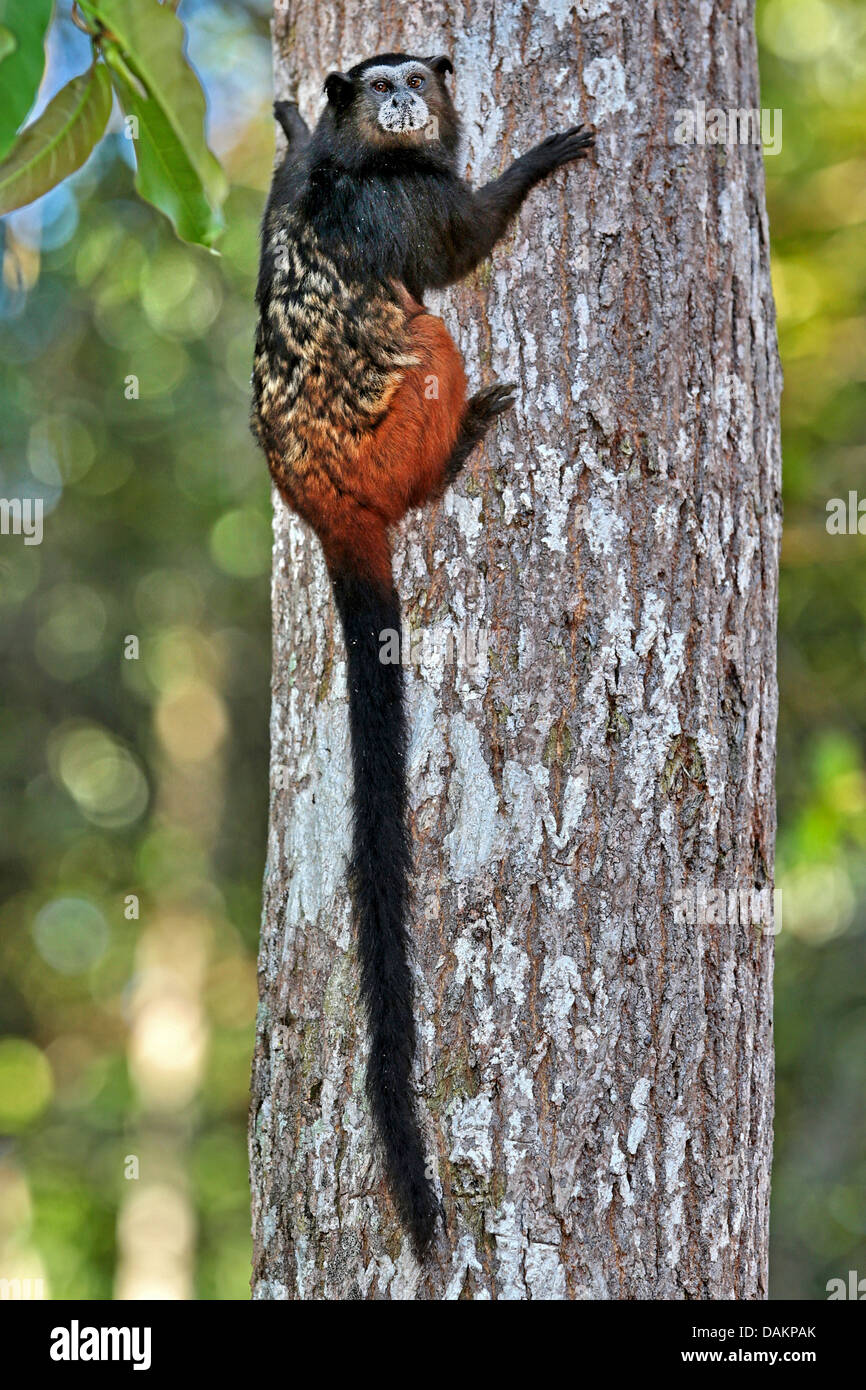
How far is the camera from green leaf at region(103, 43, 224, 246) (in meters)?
2.29

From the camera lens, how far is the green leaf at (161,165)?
2.29m

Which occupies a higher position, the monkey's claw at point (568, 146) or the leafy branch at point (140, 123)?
the monkey's claw at point (568, 146)

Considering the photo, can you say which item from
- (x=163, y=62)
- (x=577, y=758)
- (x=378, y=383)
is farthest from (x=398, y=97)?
(x=577, y=758)

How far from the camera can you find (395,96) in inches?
110

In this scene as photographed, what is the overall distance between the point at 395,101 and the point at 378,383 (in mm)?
724

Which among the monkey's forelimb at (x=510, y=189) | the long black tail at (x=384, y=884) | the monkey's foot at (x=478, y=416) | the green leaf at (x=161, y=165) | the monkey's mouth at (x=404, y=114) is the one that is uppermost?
the monkey's mouth at (x=404, y=114)

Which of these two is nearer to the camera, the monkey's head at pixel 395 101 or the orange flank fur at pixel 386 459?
the orange flank fur at pixel 386 459

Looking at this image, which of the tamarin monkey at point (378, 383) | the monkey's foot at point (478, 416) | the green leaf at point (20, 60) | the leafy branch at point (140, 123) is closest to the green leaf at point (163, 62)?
the leafy branch at point (140, 123)

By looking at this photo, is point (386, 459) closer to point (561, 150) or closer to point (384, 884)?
point (561, 150)

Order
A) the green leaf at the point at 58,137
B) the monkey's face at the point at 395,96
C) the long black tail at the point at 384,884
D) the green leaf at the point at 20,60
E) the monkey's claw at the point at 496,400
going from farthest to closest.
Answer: the monkey's face at the point at 395,96, the monkey's claw at the point at 496,400, the green leaf at the point at 58,137, the long black tail at the point at 384,884, the green leaf at the point at 20,60

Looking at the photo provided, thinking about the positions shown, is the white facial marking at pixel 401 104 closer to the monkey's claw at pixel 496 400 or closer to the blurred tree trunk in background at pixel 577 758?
the blurred tree trunk in background at pixel 577 758

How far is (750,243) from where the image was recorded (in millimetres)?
2701
